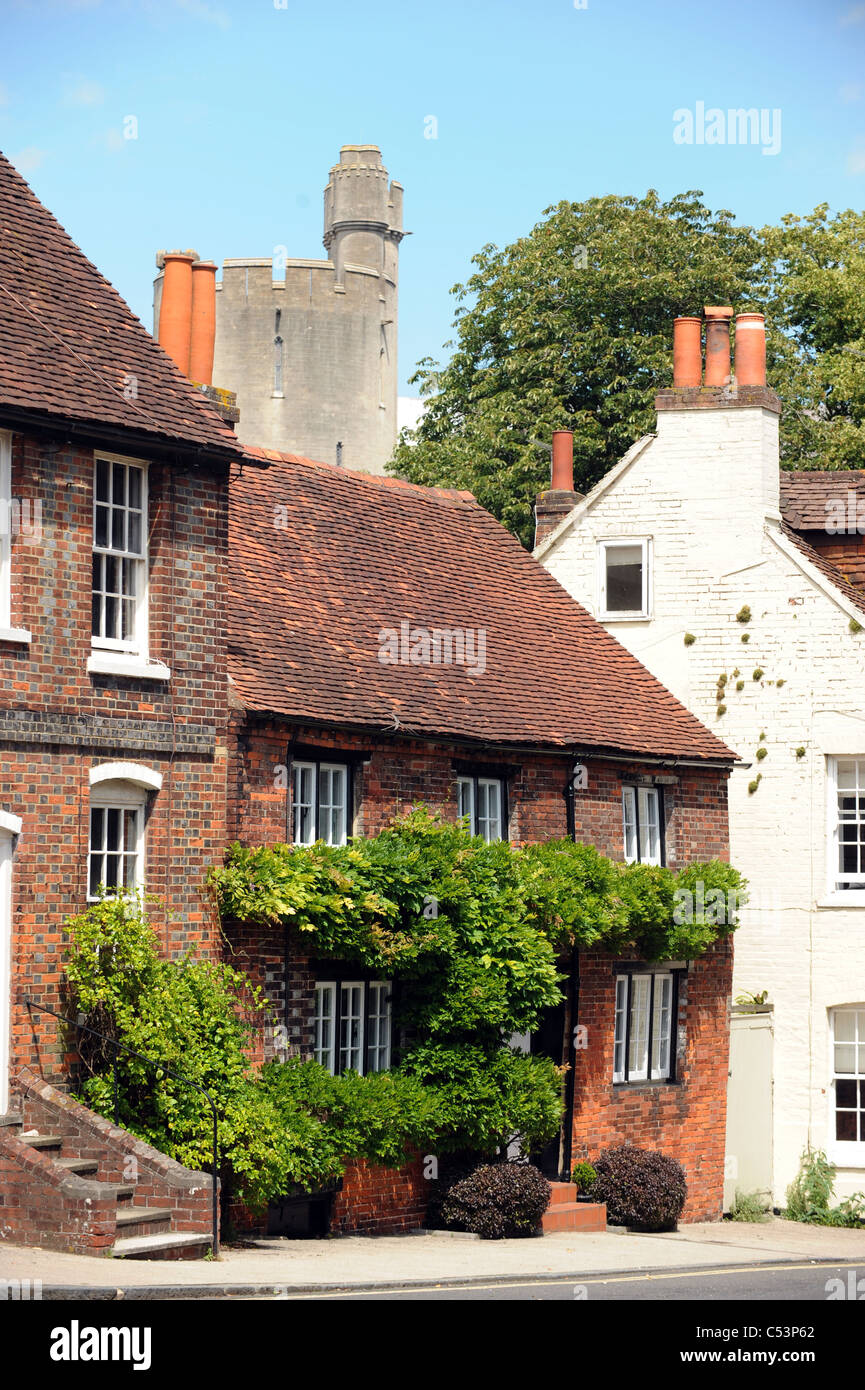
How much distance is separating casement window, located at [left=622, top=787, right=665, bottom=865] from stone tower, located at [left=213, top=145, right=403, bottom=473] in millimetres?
53585

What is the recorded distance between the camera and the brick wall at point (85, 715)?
727 inches

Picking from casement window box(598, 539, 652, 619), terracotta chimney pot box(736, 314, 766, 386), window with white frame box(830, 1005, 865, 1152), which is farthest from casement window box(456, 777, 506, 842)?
terracotta chimney pot box(736, 314, 766, 386)

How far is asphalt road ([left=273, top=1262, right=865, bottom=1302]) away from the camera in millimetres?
16312

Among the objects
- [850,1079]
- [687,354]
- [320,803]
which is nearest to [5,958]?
[320,803]

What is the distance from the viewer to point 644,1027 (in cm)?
2716

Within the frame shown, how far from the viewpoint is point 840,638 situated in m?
28.7

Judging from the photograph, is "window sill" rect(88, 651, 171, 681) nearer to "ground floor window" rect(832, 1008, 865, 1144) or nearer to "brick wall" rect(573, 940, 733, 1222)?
"brick wall" rect(573, 940, 733, 1222)

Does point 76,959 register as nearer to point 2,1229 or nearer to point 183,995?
point 183,995

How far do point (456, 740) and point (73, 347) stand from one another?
6815 mm

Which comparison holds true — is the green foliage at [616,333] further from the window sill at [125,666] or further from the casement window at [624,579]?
the window sill at [125,666]

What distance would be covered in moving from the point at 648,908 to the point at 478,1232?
501 centimetres

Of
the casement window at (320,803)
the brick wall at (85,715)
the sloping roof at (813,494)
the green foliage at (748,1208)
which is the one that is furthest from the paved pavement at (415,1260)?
the sloping roof at (813,494)

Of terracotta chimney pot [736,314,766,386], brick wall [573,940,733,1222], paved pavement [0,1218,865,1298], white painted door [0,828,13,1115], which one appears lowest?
paved pavement [0,1218,865,1298]

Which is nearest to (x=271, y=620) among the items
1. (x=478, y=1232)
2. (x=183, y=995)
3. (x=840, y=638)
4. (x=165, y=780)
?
(x=165, y=780)
